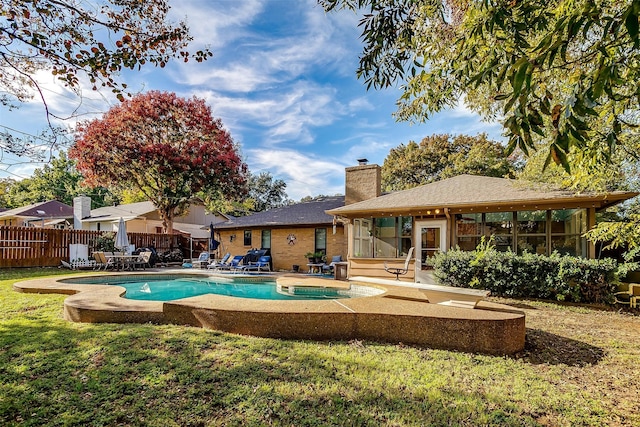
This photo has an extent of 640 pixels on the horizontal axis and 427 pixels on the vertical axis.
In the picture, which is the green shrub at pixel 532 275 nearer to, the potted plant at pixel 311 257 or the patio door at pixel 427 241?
the patio door at pixel 427 241

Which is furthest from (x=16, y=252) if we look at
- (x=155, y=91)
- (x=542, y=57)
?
(x=542, y=57)

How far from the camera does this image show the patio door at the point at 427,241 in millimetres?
13320

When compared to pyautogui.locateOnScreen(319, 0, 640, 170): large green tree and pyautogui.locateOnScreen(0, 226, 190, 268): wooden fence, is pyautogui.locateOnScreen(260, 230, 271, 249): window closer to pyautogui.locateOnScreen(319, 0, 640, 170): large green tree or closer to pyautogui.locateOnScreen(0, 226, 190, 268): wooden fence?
pyautogui.locateOnScreen(0, 226, 190, 268): wooden fence

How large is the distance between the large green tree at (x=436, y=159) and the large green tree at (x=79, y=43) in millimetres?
26152

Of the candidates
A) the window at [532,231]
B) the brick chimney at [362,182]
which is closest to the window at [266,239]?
the brick chimney at [362,182]

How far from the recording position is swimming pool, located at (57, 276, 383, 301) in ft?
35.0

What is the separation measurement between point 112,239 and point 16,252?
3.90 meters

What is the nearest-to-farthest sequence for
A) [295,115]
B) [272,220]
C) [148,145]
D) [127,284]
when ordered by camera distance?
[127,284]
[295,115]
[272,220]
[148,145]

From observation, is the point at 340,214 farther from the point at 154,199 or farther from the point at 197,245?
the point at 154,199

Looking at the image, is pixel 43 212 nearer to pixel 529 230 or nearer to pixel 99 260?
pixel 99 260

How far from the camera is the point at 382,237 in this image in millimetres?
15273

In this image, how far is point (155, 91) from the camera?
2242cm

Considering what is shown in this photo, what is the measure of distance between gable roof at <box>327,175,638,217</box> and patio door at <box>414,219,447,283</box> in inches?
29.5

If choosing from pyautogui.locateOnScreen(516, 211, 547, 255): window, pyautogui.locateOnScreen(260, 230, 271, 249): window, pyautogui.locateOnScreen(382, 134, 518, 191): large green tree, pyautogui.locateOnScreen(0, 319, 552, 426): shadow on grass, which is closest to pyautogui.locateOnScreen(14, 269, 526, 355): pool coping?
pyautogui.locateOnScreen(0, 319, 552, 426): shadow on grass
